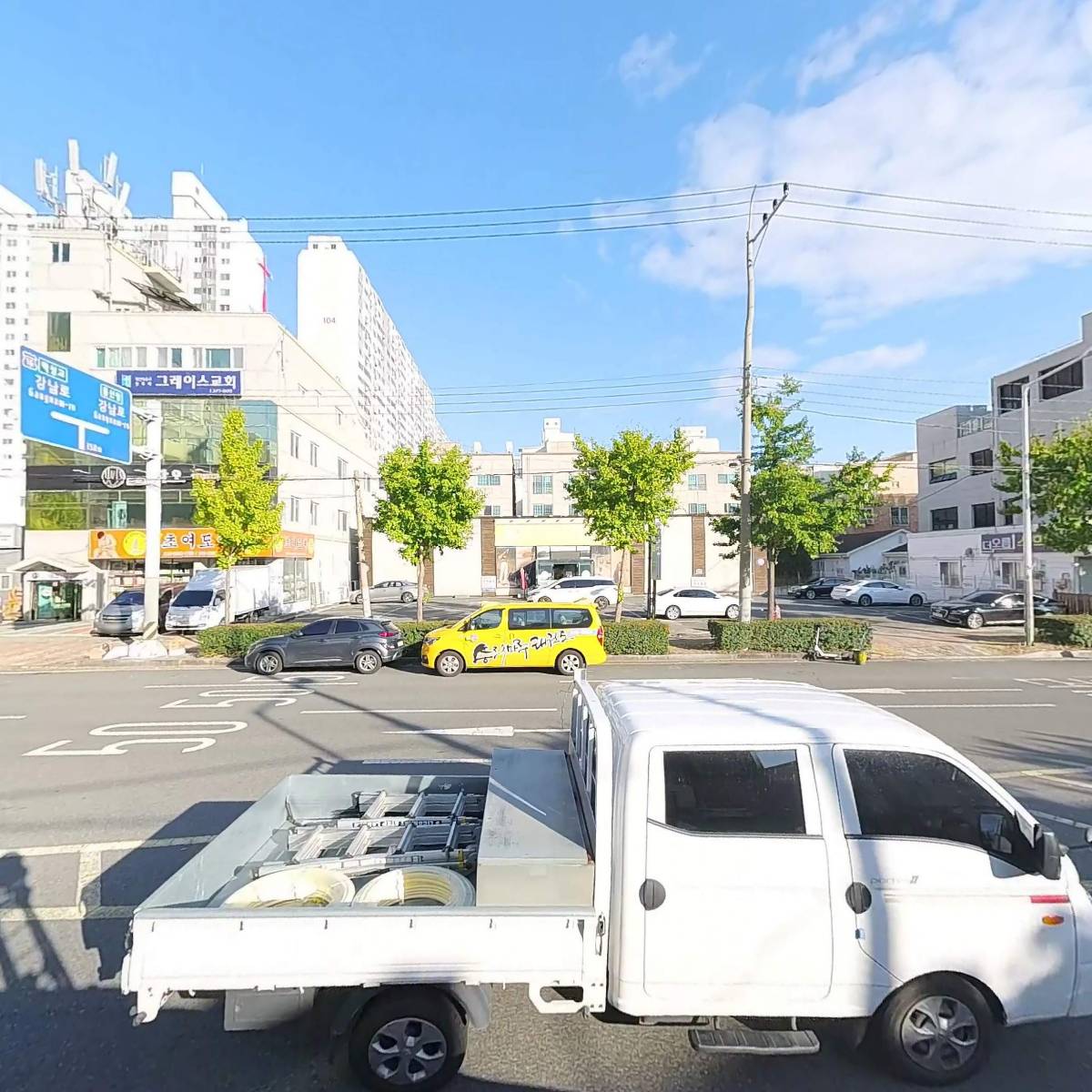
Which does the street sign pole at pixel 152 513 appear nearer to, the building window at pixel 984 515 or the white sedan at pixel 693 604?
the white sedan at pixel 693 604

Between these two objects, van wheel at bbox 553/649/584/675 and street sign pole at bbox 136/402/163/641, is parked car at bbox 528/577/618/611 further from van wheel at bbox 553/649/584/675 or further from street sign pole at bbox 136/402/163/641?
street sign pole at bbox 136/402/163/641

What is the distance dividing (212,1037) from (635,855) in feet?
7.72

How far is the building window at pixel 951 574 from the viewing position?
33062mm

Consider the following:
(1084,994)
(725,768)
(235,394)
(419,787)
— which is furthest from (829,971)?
(235,394)

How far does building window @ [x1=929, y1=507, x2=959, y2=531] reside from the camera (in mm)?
42094

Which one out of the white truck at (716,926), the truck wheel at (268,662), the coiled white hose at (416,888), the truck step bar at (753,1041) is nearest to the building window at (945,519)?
the truck wheel at (268,662)

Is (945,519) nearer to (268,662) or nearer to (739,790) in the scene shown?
(268,662)

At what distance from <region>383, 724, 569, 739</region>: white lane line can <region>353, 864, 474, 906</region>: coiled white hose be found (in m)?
5.87

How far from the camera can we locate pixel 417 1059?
2844 mm

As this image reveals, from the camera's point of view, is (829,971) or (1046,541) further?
(1046,541)

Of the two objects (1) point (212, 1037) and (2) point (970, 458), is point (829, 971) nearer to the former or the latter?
(1) point (212, 1037)

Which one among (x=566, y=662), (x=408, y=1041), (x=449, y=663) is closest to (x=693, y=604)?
(x=566, y=662)

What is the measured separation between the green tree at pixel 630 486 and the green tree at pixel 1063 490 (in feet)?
35.8

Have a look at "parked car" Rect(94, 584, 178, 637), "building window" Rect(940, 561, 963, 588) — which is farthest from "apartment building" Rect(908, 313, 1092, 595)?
"parked car" Rect(94, 584, 178, 637)
